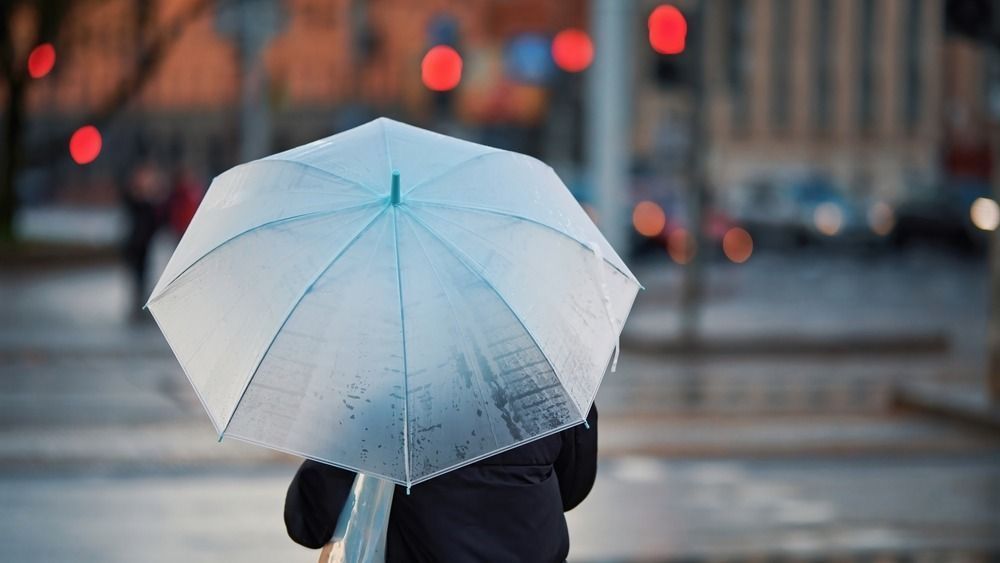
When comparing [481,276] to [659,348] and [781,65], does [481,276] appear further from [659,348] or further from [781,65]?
[781,65]

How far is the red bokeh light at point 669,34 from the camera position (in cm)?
1788

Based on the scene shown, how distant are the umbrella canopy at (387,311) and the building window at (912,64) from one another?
3263 inches

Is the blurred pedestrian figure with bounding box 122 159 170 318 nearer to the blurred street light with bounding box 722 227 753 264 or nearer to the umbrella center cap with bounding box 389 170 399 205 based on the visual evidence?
the umbrella center cap with bounding box 389 170 399 205

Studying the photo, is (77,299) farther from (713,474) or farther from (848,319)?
(713,474)

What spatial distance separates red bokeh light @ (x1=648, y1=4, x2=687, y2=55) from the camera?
17.9 m

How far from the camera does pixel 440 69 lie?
22.6 m

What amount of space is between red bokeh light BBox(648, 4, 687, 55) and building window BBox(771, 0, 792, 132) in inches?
2667

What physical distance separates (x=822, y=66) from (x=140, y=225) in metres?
68.4

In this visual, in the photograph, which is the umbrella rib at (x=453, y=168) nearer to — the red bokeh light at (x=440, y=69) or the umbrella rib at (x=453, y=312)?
the umbrella rib at (x=453, y=312)

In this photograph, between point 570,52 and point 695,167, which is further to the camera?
point 570,52

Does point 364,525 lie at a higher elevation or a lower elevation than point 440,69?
lower

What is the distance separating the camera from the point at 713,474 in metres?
10.3

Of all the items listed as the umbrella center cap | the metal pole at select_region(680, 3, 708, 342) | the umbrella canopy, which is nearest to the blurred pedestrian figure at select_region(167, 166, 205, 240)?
the metal pole at select_region(680, 3, 708, 342)

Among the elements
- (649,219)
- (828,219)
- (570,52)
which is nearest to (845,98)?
(828,219)
